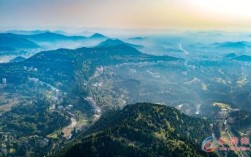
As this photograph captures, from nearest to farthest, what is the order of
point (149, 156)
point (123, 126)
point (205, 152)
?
1. point (149, 156)
2. point (205, 152)
3. point (123, 126)

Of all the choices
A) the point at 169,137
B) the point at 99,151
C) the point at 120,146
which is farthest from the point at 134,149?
the point at 169,137

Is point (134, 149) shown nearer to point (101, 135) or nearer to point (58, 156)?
point (101, 135)

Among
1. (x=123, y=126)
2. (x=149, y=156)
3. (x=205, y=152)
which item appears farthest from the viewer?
(x=123, y=126)

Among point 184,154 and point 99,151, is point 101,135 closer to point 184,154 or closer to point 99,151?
point 99,151

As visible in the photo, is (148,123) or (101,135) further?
(148,123)

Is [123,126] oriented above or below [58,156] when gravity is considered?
above

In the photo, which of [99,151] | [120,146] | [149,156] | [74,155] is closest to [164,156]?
[149,156]

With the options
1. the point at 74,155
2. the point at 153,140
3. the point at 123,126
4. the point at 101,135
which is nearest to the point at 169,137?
the point at 153,140

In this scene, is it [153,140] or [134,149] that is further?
[153,140]
